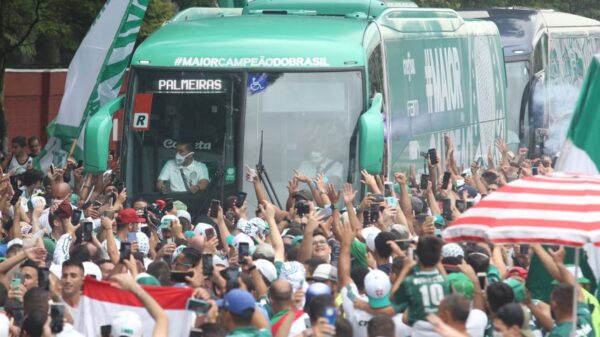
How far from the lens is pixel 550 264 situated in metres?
10.3

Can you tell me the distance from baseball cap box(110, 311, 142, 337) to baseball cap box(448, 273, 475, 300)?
2.09 metres

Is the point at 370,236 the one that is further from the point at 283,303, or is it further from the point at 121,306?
the point at 121,306

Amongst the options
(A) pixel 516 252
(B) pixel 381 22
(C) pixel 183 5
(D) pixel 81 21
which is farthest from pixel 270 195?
(C) pixel 183 5

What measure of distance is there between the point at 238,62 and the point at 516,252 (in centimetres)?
589

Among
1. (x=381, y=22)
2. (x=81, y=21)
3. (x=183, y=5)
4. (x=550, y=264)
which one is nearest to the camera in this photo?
(x=550, y=264)

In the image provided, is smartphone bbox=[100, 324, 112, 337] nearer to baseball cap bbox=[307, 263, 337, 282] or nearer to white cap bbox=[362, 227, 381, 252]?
baseball cap bbox=[307, 263, 337, 282]

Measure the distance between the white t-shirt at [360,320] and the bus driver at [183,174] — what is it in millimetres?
7629

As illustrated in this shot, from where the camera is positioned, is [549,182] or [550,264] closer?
[549,182]

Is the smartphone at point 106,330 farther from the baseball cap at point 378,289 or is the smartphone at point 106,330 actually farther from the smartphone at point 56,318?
the baseball cap at point 378,289

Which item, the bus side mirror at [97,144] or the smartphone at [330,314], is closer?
the smartphone at [330,314]

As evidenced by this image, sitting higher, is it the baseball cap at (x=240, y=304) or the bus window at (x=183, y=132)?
the baseball cap at (x=240, y=304)

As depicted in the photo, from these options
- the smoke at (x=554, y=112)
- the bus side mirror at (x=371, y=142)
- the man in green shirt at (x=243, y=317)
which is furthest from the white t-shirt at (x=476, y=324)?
the smoke at (x=554, y=112)

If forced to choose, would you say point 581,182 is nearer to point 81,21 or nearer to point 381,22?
point 381,22

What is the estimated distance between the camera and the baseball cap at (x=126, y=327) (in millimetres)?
8688
